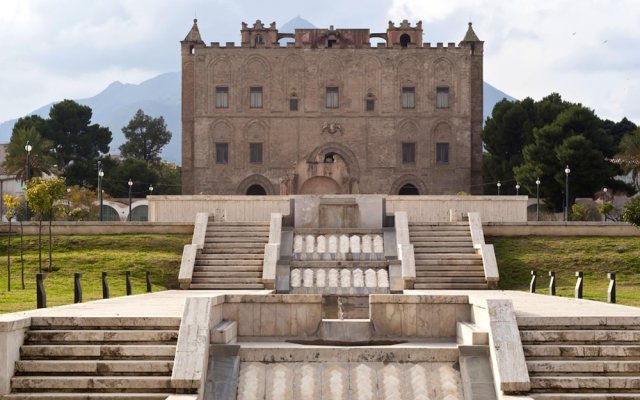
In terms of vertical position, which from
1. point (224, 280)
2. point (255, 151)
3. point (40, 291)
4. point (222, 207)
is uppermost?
point (255, 151)

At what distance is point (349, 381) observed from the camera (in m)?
13.0

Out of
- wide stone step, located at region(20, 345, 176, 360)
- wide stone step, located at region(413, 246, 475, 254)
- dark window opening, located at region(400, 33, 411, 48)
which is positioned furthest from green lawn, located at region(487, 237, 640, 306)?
dark window opening, located at region(400, 33, 411, 48)

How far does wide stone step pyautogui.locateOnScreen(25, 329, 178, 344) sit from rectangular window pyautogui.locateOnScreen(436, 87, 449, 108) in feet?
164

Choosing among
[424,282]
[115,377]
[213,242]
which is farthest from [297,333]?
[213,242]

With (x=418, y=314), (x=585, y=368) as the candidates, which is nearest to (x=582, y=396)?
(x=585, y=368)

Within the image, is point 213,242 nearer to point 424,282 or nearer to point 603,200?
point 424,282

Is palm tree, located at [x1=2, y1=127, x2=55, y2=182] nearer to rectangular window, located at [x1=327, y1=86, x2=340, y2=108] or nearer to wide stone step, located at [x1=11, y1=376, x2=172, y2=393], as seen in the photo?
rectangular window, located at [x1=327, y1=86, x2=340, y2=108]

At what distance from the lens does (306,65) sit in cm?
6209

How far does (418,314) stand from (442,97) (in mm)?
48353

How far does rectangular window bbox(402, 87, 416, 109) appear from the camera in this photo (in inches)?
2442

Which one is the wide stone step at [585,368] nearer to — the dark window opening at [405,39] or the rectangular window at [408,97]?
the rectangular window at [408,97]

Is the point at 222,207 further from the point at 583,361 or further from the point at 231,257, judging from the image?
the point at 583,361

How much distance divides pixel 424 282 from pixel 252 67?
38834mm

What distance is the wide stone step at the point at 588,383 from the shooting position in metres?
12.6
